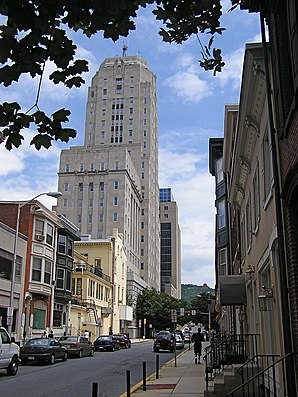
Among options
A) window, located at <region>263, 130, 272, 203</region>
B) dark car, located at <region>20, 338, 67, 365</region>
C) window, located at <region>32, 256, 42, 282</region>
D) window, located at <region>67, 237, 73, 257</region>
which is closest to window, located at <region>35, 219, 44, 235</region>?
window, located at <region>32, 256, 42, 282</region>

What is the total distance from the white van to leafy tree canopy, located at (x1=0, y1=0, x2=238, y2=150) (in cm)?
1582

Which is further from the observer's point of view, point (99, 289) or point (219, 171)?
point (99, 289)

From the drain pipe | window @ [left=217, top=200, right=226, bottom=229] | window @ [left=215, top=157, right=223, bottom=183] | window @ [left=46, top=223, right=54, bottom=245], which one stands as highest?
window @ [left=215, top=157, right=223, bottom=183]

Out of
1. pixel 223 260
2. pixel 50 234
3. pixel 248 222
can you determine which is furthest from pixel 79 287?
pixel 248 222

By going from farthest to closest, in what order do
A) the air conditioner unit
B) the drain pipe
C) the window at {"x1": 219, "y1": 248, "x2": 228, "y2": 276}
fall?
the air conditioner unit → the window at {"x1": 219, "y1": 248, "x2": 228, "y2": 276} → the drain pipe

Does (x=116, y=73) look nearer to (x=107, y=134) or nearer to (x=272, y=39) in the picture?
(x=107, y=134)

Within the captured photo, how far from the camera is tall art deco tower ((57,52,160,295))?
334 ft

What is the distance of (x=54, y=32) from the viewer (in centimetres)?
471

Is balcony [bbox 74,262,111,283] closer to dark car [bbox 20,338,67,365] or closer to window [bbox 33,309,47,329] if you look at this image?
window [bbox 33,309,47,329]

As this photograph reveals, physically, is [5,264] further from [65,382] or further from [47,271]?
[65,382]

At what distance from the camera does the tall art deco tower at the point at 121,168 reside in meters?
102

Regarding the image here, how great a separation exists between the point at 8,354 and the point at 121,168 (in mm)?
83628

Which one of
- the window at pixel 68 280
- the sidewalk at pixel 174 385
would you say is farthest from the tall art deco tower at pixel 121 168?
the sidewalk at pixel 174 385

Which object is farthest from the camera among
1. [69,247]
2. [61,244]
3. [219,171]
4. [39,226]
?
[69,247]
